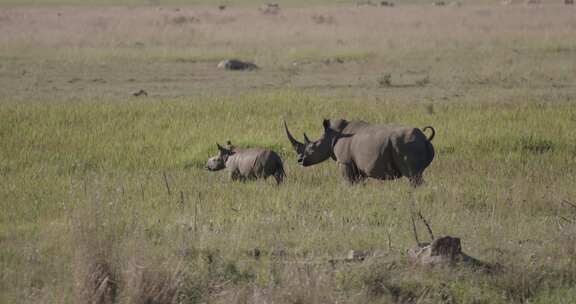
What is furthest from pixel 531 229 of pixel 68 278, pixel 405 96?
pixel 405 96

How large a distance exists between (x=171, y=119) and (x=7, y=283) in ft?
30.9

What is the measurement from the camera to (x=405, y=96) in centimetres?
2033

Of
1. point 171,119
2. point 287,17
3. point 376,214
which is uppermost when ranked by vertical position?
point 376,214

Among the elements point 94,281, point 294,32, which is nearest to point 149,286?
point 94,281

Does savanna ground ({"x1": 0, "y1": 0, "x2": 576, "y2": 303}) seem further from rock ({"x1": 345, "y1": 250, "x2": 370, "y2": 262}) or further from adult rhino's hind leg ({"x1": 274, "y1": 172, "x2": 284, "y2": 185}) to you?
adult rhino's hind leg ({"x1": 274, "y1": 172, "x2": 284, "y2": 185})

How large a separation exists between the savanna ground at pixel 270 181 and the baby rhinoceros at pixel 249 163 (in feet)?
1.01

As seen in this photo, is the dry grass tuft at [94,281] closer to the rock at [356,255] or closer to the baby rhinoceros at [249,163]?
the rock at [356,255]

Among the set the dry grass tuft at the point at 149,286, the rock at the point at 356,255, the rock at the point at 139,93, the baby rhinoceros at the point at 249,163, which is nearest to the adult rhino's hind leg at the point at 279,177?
the baby rhinoceros at the point at 249,163

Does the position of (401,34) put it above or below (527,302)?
below

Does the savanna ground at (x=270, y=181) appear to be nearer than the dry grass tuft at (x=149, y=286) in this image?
No

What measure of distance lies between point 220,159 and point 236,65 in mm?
13560

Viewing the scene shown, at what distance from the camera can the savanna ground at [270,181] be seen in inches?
292

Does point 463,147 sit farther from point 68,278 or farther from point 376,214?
point 68,278

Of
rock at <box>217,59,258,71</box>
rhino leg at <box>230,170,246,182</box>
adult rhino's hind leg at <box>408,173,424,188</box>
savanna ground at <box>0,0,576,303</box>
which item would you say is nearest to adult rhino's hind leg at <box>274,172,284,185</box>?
savanna ground at <box>0,0,576,303</box>
